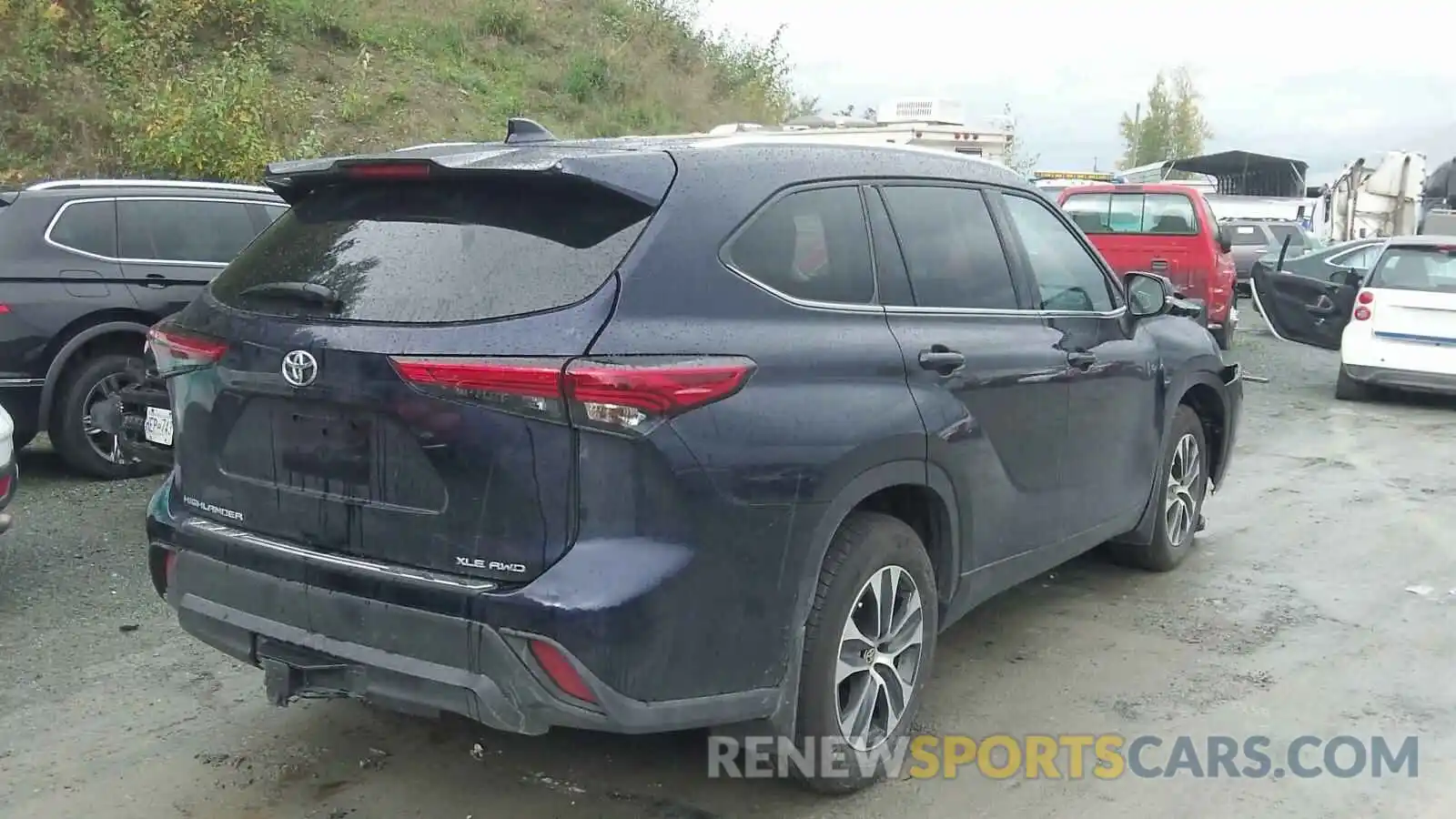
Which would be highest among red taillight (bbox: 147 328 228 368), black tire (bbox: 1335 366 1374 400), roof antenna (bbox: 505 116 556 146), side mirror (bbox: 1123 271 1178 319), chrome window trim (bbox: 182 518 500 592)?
roof antenna (bbox: 505 116 556 146)

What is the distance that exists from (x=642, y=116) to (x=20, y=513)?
526 inches

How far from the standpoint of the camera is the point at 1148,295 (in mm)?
5547

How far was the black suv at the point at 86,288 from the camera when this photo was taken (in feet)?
23.7

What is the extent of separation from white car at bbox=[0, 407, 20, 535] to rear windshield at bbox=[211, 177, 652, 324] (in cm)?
256

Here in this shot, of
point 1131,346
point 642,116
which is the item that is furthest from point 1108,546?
point 642,116

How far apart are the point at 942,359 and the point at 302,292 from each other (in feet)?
6.19

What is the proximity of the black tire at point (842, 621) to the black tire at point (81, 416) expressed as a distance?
5527 mm

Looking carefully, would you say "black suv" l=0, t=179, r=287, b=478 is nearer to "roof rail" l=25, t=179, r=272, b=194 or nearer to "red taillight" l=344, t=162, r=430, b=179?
"roof rail" l=25, t=179, r=272, b=194

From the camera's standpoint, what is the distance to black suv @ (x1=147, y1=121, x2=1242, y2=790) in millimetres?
3029

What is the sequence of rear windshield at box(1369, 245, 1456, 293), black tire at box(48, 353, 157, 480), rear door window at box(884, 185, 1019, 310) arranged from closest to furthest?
rear door window at box(884, 185, 1019, 310) → black tire at box(48, 353, 157, 480) → rear windshield at box(1369, 245, 1456, 293)

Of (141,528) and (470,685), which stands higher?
(470,685)

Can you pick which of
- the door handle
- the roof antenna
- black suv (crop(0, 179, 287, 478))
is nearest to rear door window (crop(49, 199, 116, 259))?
black suv (crop(0, 179, 287, 478))

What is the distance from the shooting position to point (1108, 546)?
6168 mm

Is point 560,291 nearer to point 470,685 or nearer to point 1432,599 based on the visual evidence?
point 470,685
